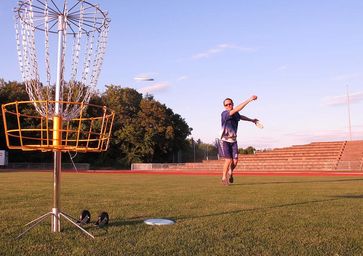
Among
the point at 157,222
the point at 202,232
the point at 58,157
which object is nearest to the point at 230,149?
the point at 157,222

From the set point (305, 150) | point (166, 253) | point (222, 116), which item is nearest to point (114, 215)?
point (166, 253)

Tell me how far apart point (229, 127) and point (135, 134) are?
2207 inches

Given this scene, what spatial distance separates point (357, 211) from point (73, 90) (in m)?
4.58

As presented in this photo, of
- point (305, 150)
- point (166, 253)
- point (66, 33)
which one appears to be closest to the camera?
point (166, 253)

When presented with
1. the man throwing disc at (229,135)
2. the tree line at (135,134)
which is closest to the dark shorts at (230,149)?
the man throwing disc at (229,135)

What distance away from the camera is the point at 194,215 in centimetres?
597

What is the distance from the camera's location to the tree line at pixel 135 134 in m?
65.4

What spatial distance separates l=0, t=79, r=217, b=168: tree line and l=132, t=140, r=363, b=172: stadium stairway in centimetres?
1225

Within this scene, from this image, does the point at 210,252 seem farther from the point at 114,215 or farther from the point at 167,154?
the point at 167,154

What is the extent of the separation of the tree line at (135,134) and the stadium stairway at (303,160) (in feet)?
40.2

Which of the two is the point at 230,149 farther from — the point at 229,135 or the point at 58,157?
the point at 58,157

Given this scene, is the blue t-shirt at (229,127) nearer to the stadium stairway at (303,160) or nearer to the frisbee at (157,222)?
the frisbee at (157,222)

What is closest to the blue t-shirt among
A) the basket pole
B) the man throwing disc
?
the man throwing disc

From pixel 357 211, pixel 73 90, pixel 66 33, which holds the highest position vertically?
pixel 66 33
